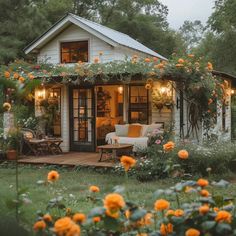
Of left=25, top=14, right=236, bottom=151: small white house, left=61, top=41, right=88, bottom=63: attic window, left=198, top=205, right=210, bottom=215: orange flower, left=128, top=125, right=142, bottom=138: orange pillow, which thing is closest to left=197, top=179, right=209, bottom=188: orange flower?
left=198, top=205, right=210, bottom=215: orange flower

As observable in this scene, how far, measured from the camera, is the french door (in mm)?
13594

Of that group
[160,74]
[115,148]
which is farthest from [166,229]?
[160,74]

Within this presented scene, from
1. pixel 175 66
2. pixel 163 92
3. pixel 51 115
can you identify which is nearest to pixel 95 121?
pixel 51 115

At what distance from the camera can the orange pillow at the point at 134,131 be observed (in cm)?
1238

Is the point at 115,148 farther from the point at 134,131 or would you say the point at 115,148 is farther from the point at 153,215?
the point at 153,215

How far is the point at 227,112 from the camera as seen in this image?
1784 centimetres

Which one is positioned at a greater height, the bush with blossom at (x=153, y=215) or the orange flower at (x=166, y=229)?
the bush with blossom at (x=153, y=215)

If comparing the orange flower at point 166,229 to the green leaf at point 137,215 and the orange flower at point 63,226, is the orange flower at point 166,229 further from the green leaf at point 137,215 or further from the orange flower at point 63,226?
the orange flower at point 63,226

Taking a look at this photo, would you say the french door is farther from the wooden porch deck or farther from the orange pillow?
the orange pillow

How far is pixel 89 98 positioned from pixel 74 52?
8.03 ft

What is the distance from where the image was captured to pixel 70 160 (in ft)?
37.6

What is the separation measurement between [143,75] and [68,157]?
10.7 ft

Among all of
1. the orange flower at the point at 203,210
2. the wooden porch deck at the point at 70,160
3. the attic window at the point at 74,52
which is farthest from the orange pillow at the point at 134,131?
the orange flower at the point at 203,210

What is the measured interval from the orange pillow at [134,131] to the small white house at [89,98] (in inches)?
34.6
